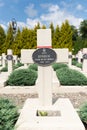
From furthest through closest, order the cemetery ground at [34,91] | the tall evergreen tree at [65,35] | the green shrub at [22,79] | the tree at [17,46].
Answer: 1. the tall evergreen tree at [65,35]
2. the tree at [17,46]
3. the green shrub at [22,79]
4. the cemetery ground at [34,91]

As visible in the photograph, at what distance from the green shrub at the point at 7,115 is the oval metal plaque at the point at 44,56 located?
112cm

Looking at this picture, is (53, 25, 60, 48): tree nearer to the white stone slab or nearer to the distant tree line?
the distant tree line

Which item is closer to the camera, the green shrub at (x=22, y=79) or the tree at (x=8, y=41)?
the green shrub at (x=22, y=79)

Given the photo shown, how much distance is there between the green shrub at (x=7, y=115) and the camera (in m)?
5.17

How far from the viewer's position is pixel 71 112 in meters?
6.35

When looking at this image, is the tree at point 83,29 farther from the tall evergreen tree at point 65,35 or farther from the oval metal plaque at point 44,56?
the oval metal plaque at point 44,56

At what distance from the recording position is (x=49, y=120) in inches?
227

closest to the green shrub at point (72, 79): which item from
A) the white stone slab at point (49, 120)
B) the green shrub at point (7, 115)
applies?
the white stone slab at point (49, 120)

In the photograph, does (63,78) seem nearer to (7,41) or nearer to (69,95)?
(69,95)

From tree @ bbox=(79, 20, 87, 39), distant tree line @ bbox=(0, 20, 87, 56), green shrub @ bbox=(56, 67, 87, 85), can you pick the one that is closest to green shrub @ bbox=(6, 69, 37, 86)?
green shrub @ bbox=(56, 67, 87, 85)

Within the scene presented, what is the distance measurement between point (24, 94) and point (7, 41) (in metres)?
38.1

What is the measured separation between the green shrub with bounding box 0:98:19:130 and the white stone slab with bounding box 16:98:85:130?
13cm

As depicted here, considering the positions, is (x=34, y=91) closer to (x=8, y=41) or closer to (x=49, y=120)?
(x=49, y=120)

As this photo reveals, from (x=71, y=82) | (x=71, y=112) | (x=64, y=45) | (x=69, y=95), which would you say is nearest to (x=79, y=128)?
(x=71, y=112)
